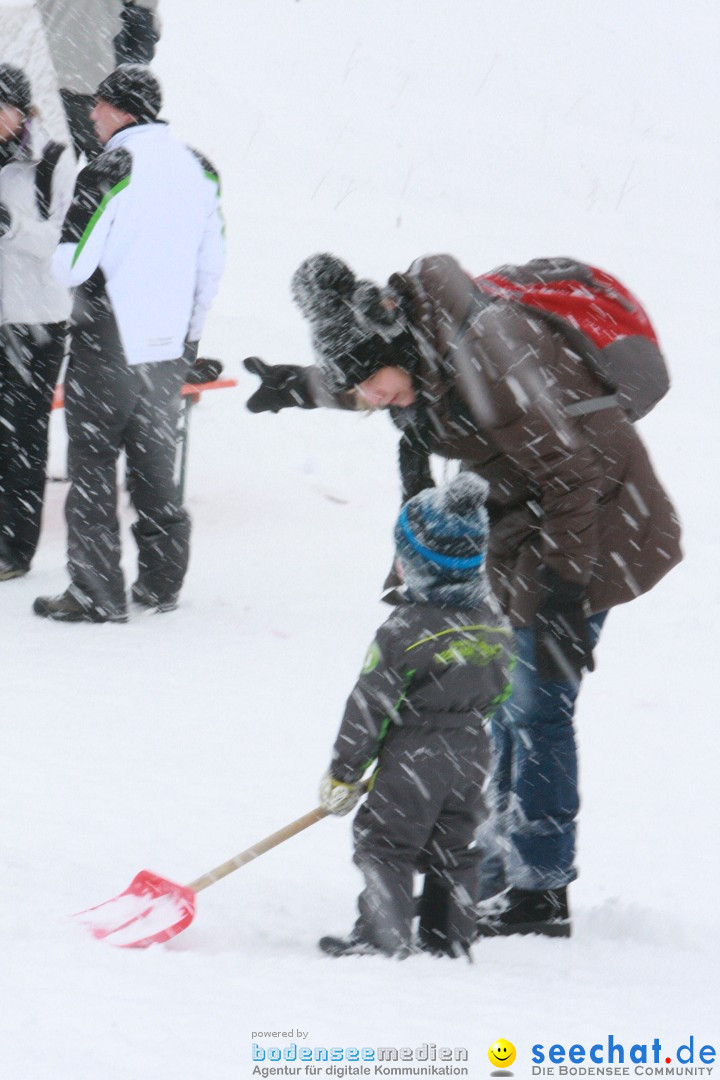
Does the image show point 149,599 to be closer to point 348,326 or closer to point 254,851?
point 254,851

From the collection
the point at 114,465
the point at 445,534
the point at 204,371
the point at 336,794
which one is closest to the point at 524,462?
the point at 445,534

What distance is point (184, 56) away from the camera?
11.5 m

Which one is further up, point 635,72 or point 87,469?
point 635,72

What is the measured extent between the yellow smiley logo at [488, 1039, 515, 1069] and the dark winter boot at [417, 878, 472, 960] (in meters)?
0.56

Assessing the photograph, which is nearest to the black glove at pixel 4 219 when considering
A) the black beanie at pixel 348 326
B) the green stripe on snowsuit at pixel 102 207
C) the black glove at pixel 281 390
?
the green stripe on snowsuit at pixel 102 207

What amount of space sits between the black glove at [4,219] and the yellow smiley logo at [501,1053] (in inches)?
144

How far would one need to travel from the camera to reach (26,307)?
5.06m

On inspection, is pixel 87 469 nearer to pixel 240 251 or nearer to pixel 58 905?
pixel 58 905

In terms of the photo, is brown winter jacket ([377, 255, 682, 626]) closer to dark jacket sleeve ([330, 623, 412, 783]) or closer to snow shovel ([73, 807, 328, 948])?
dark jacket sleeve ([330, 623, 412, 783])

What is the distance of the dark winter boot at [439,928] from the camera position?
289cm

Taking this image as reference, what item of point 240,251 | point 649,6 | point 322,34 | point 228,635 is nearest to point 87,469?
point 228,635

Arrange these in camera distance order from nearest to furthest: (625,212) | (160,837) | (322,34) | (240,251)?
(160,837) → (240,251) → (625,212) → (322,34)

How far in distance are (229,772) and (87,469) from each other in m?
1.41

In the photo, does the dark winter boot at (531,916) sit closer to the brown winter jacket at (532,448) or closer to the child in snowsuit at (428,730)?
the child in snowsuit at (428,730)
